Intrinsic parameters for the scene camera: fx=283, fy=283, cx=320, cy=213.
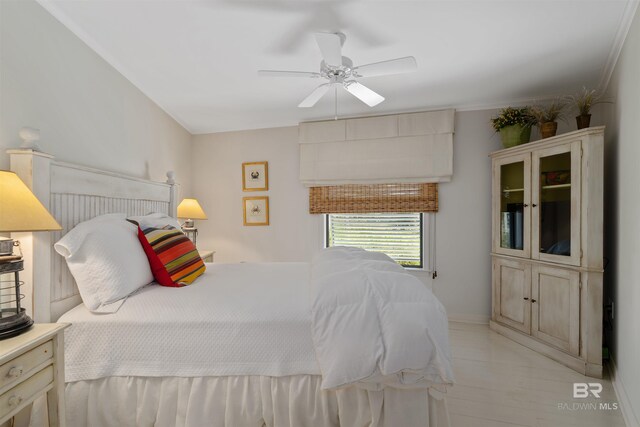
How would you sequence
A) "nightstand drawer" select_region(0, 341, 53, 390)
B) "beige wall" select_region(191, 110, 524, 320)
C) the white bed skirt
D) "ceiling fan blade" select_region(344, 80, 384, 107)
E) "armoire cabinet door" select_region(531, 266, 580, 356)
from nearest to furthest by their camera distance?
"nightstand drawer" select_region(0, 341, 53, 390) → the white bed skirt → "ceiling fan blade" select_region(344, 80, 384, 107) → "armoire cabinet door" select_region(531, 266, 580, 356) → "beige wall" select_region(191, 110, 524, 320)

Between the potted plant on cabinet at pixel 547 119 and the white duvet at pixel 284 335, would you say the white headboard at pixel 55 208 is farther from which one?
the potted plant on cabinet at pixel 547 119

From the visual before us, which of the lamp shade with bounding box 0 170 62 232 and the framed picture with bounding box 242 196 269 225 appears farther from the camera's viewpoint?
the framed picture with bounding box 242 196 269 225

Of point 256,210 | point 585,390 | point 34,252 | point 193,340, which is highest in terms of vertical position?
point 256,210

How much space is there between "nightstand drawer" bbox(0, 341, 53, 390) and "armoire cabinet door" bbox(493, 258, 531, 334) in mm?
3307

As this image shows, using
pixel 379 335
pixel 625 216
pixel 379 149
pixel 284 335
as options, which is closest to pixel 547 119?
pixel 625 216

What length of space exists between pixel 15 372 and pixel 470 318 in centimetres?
351

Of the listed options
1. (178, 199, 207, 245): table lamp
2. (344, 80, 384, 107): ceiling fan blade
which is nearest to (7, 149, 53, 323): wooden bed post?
(178, 199, 207, 245): table lamp

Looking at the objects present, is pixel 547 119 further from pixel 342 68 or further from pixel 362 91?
pixel 342 68

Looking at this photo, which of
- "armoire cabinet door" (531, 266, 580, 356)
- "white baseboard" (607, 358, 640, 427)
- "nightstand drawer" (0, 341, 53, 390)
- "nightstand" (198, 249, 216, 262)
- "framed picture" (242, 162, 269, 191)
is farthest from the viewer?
"framed picture" (242, 162, 269, 191)

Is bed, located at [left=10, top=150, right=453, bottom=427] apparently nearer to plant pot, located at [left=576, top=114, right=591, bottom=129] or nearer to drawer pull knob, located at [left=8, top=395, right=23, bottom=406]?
drawer pull knob, located at [left=8, top=395, right=23, bottom=406]

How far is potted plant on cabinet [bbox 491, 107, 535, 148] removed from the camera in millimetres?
2672

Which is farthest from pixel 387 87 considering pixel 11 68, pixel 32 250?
pixel 32 250

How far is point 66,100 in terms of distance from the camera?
1919mm

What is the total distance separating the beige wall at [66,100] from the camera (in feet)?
5.15
